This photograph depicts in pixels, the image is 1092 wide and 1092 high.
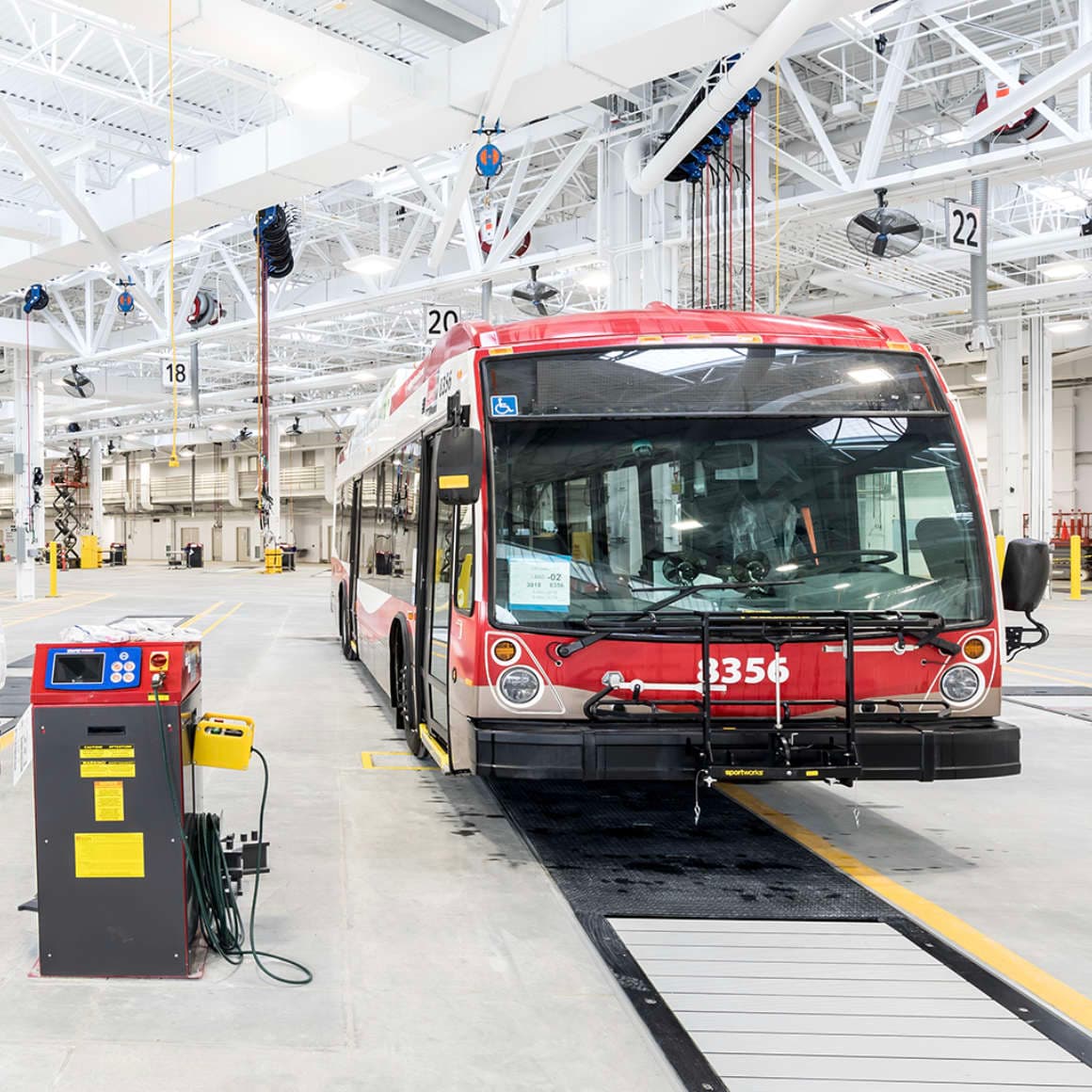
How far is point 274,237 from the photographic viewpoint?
50.4 ft

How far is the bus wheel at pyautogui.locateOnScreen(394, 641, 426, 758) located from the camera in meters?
7.17

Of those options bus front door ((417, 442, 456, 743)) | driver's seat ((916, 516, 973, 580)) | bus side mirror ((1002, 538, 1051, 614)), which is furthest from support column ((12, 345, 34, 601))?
bus side mirror ((1002, 538, 1051, 614))

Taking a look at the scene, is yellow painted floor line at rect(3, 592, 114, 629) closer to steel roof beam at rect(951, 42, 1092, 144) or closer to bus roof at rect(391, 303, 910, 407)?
bus roof at rect(391, 303, 910, 407)

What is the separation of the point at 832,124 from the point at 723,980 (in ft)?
46.4

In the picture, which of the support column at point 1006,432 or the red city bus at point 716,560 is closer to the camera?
the red city bus at point 716,560

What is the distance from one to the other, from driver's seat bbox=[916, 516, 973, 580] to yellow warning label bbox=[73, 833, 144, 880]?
3765 mm

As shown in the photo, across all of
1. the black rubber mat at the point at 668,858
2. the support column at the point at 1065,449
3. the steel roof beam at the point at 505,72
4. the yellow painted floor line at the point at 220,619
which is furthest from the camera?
the support column at the point at 1065,449

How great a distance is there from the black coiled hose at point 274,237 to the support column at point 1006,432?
16.7m

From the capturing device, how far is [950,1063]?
3162mm

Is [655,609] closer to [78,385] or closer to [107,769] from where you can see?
[107,769]

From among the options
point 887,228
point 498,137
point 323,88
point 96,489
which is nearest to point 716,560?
point 323,88

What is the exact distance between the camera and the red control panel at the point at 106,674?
368cm

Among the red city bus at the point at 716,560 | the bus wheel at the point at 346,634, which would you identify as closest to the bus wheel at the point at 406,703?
the red city bus at the point at 716,560

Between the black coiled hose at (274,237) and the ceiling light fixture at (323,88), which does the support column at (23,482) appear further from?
the ceiling light fixture at (323,88)
